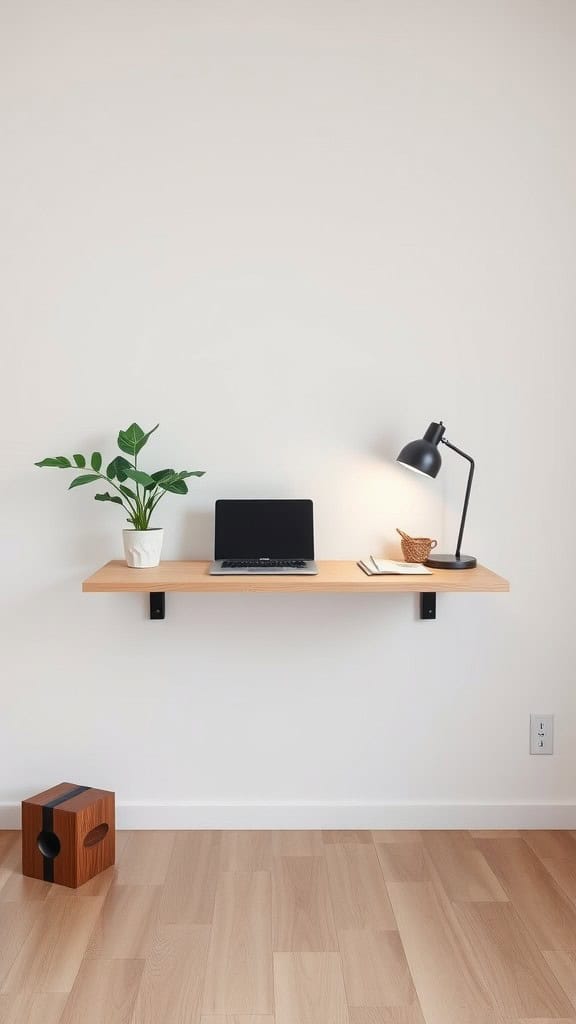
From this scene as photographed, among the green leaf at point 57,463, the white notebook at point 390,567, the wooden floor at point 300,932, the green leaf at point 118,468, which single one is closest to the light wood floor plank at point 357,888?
the wooden floor at point 300,932

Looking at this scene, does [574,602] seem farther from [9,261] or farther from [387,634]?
[9,261]

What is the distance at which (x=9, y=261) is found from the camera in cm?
260

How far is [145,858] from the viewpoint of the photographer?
247 centimetres

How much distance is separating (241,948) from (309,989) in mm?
213

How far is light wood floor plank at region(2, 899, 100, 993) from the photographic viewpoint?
1883 mm

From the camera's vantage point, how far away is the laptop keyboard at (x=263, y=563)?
243 cm

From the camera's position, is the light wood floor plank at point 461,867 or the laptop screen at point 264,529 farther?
the laptop screen at point 264,529

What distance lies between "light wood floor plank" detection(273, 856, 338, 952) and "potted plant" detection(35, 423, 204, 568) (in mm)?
940

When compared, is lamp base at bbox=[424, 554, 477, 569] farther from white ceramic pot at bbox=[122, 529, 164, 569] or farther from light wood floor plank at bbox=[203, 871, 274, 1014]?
light wood floor plank at bbox=[203, 871, 274, 1014]

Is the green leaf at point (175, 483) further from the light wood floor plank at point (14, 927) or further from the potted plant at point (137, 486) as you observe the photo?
the light wood floor plank at point (14, 927)

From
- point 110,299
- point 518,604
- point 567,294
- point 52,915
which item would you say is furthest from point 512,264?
point 52,915

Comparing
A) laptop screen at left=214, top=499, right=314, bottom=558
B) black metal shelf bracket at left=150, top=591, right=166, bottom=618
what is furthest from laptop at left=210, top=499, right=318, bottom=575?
black metal shelf bracket at left=150, top=591, right=166, bottom=618

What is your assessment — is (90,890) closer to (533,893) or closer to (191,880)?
(191,880)

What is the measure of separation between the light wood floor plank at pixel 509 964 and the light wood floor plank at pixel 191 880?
645mm
